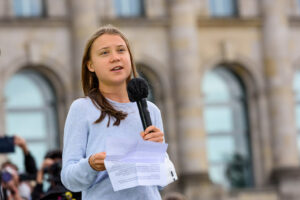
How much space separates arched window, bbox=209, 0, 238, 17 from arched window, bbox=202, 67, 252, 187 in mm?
1832

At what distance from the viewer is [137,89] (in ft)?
12.6

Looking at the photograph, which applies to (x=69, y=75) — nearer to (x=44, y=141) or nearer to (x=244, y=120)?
(x=44, y=141)

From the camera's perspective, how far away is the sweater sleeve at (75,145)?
3.95 m

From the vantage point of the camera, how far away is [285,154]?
87.9ft

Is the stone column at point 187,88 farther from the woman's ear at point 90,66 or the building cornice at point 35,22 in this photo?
the woman's ear at point 90,66

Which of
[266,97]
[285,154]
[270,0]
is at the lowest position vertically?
[285,154]

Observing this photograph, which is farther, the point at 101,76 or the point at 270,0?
the point at 270,0

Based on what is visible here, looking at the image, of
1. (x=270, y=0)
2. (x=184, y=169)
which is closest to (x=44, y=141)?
(x=184, y=169)

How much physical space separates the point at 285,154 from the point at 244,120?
5.53ft

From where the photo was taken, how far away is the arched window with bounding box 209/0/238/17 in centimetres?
2728

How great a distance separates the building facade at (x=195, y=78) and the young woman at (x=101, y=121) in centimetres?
2025

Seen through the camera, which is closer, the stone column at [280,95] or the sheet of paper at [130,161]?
the sheet of paper at [130,161]

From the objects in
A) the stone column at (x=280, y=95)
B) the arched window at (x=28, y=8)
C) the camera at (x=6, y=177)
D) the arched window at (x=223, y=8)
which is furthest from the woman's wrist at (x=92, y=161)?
the arched window at (x=223, y=8)

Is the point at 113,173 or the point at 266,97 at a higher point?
the point at 113,173
